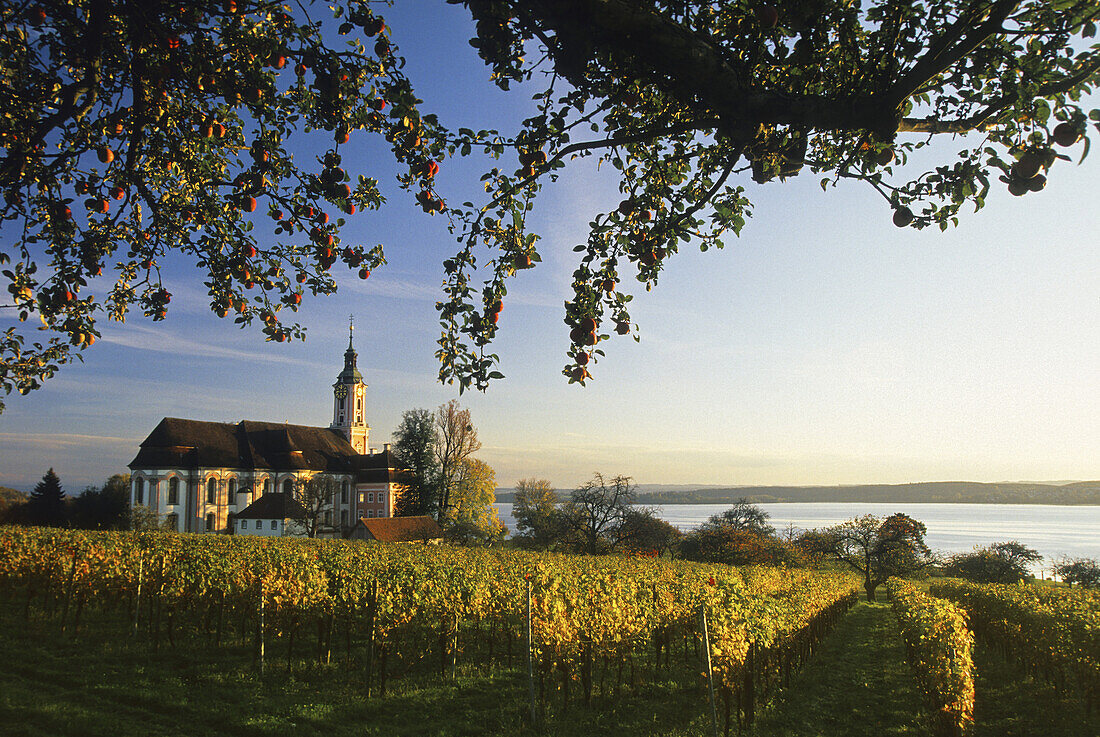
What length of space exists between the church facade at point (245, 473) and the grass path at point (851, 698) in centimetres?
4188

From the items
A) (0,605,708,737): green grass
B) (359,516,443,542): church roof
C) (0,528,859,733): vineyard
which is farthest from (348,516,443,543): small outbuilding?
(0,605,708,737): green grass

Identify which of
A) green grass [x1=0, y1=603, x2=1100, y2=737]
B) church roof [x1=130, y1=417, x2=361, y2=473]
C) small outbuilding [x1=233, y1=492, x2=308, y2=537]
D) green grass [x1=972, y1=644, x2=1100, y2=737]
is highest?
church roof [x1=130, y1=417, x2=361, y2=473]

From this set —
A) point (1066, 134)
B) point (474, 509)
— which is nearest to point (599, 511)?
point (474, 509)

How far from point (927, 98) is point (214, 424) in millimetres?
73514

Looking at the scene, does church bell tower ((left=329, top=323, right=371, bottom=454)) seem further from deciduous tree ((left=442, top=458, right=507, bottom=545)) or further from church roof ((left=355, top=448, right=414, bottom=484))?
deciduous tree ((left=442, top=458, right=507, bottom=545))

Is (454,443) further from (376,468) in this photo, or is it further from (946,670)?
(946,670)

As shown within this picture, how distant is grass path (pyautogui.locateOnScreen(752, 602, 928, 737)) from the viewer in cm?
924

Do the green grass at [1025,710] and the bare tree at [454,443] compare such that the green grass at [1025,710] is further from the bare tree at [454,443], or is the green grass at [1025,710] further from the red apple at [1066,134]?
the bare tree at [454,443]

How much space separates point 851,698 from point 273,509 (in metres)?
54.5

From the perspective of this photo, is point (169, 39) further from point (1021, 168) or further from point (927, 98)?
point (1021, 168)

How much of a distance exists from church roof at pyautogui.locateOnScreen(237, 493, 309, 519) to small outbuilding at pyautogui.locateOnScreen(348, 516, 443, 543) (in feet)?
41.5

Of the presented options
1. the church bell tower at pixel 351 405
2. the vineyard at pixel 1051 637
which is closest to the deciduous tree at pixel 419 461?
the church bell tower at pixel 351 405

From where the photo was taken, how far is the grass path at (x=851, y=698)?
924cm

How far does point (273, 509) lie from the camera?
54.8m
